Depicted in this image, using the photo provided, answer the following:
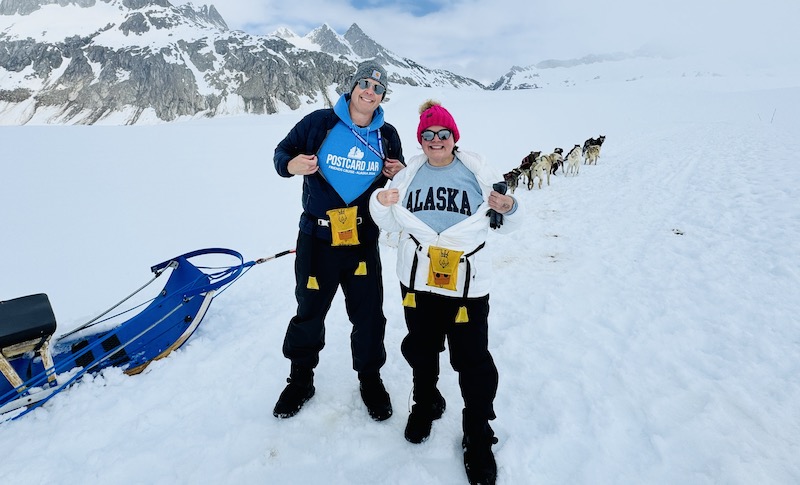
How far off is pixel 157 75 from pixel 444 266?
351 ft

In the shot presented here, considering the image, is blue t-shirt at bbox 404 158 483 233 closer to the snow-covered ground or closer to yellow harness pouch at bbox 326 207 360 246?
yellow harness pouch at bbox 326 207 360 246

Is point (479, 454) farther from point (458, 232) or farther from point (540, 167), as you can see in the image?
point (540, 167)

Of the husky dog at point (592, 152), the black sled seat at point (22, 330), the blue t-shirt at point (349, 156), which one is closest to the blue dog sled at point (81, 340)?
the black sled seat at point (22, 330)

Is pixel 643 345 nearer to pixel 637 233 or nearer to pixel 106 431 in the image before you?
pixel 637 233

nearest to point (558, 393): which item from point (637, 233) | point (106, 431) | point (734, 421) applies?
point (734, 421)

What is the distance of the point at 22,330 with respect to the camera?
243cm

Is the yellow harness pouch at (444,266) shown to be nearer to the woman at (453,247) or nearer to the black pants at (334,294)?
the woman at (453,247)

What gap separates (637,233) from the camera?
5969mm

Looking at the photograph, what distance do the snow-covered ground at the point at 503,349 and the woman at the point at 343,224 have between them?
285mm

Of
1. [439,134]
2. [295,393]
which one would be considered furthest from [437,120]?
[295,393]

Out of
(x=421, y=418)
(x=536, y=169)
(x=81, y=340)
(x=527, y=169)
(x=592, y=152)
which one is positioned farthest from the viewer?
(x=592, y=152)

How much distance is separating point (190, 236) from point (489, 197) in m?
5.48

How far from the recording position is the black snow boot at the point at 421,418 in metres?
2.43

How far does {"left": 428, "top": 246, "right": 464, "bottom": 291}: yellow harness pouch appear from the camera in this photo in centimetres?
215
